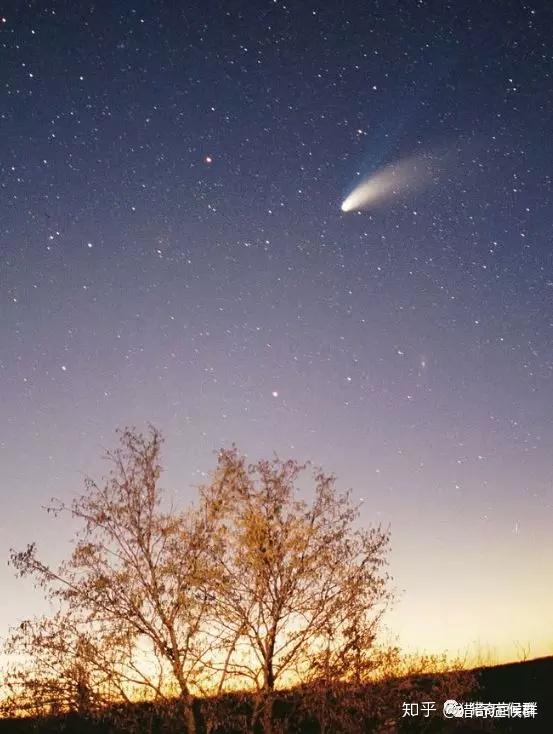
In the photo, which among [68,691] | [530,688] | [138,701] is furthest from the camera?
[530,688]

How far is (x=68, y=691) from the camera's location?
11.4 meters

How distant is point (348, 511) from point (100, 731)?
7947 mm

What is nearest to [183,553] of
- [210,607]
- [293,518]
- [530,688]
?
[210,607]

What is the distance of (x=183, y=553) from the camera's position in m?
12.8

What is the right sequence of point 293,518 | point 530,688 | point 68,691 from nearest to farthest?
point 68,691 → point 293,518 → point 530,688

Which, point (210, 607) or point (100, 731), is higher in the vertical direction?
point (210, 607)

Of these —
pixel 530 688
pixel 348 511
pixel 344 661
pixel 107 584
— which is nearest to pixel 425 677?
pixel 344 661

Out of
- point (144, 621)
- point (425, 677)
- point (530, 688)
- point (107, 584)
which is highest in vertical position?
point (107, 584)

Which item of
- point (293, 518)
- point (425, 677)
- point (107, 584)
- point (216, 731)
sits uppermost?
point (293, 518)

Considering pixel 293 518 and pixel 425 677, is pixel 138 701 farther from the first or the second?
pixel 425 677

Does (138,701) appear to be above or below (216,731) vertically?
above

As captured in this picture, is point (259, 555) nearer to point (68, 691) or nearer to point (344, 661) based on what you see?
point (344, 661)

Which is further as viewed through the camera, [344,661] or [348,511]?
[348,511]

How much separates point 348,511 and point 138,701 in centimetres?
610
